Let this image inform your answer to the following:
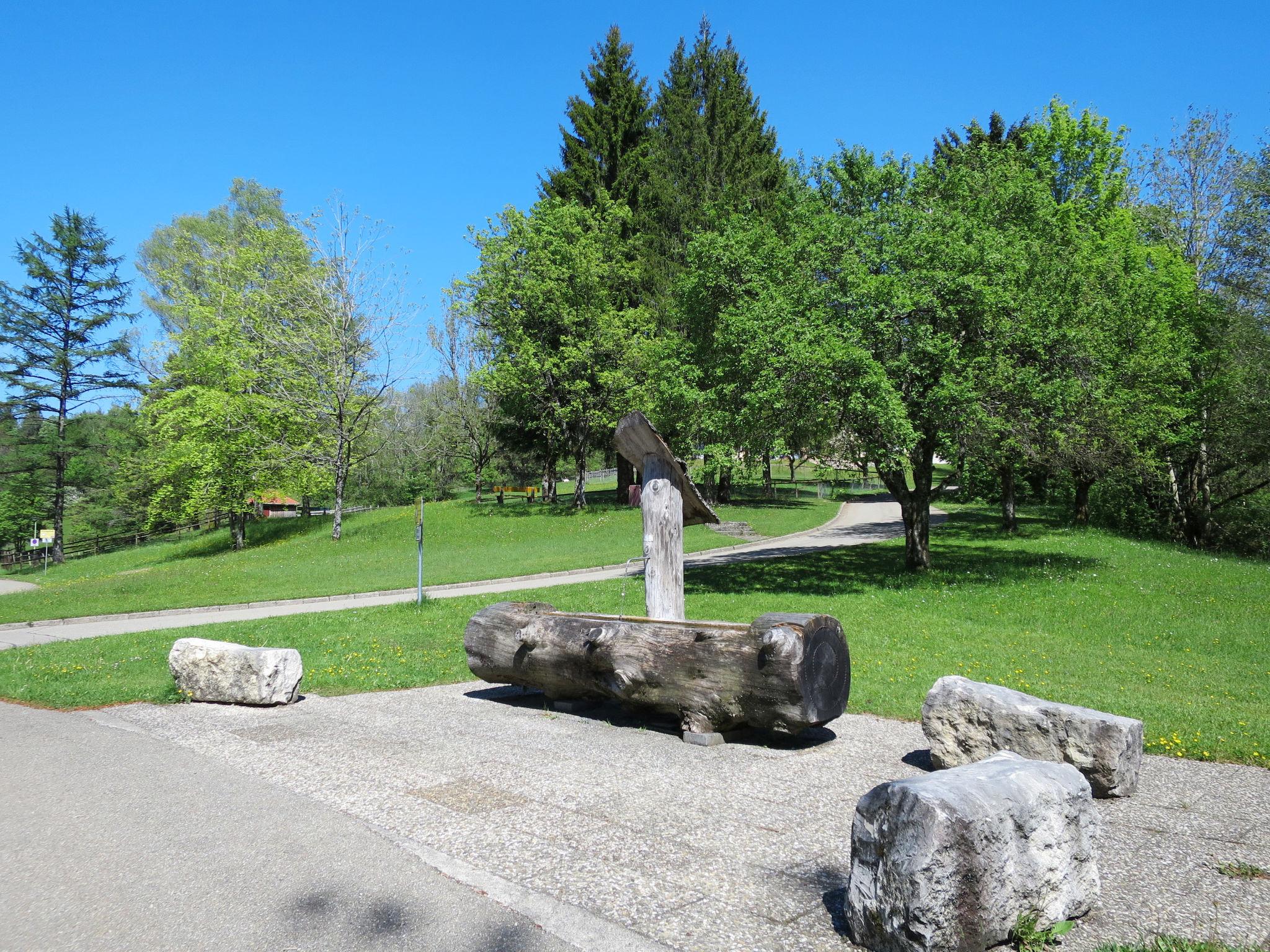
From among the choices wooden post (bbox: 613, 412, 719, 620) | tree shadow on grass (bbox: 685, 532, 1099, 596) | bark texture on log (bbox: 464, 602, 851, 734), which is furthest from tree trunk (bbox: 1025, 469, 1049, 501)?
bark texture on log (bbox: 464, 602, 851, 734)

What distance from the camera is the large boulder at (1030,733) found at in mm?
5707

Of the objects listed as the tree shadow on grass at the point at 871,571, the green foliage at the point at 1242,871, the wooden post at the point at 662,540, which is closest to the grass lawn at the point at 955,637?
the tree shadow on grass at the point at 871,571

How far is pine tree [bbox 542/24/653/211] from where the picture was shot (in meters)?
39.3

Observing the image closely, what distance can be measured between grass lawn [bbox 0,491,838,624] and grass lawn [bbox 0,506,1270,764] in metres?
4.89

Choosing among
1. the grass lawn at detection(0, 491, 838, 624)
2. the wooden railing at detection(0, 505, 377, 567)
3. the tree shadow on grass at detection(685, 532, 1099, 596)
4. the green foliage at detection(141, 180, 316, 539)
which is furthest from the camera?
the wooden railing at detection(0, 505, 377, 567)

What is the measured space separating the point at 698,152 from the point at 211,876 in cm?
3620

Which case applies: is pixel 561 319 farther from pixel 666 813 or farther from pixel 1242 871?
pixel 1242 871

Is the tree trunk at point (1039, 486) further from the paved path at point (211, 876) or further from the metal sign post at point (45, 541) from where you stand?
the metal sign post at point (45, 541)

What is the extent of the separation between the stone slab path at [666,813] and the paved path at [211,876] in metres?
0.23

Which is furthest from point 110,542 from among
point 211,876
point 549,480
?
point 211,876

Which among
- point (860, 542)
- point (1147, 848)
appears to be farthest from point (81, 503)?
point (1147, 848)

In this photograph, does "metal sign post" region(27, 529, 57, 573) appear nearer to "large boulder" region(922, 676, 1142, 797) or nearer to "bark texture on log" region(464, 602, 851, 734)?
"bark texture on log" region(464, 602, 851, 734)

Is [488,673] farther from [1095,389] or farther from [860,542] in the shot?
[860,542]

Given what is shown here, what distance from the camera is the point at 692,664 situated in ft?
23.9
